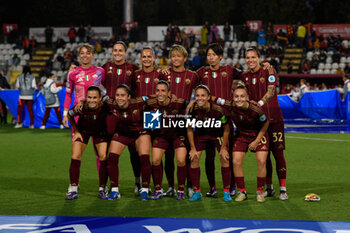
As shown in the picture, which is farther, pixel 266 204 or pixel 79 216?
pixel 266 204

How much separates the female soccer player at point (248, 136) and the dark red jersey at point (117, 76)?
1.35 m

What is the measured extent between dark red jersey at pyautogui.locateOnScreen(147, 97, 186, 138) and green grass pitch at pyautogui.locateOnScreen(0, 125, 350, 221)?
0.79 metres

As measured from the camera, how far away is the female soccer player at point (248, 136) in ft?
22.1

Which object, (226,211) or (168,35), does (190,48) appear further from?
(226,211)

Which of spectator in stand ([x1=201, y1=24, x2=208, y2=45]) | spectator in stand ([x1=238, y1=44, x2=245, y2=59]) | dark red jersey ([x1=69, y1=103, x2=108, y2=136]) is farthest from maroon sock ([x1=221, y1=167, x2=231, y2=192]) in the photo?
spectator in stand ([x1=201, y1=24, x2=208, y2=45])

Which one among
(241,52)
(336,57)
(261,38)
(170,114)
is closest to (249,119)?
(170,114)

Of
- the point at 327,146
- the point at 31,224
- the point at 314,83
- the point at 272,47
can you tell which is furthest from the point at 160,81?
the point at 272,47

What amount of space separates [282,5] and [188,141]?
1784 inches

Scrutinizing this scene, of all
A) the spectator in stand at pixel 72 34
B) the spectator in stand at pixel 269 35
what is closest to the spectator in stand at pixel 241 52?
the spectator in stand at pixel 269 35

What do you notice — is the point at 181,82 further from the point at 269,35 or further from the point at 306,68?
the point at 269,35

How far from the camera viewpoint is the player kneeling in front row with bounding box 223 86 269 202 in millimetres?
6723

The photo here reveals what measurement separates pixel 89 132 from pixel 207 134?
4.72ft

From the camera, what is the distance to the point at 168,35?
31094 mm

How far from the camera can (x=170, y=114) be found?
6.86m
